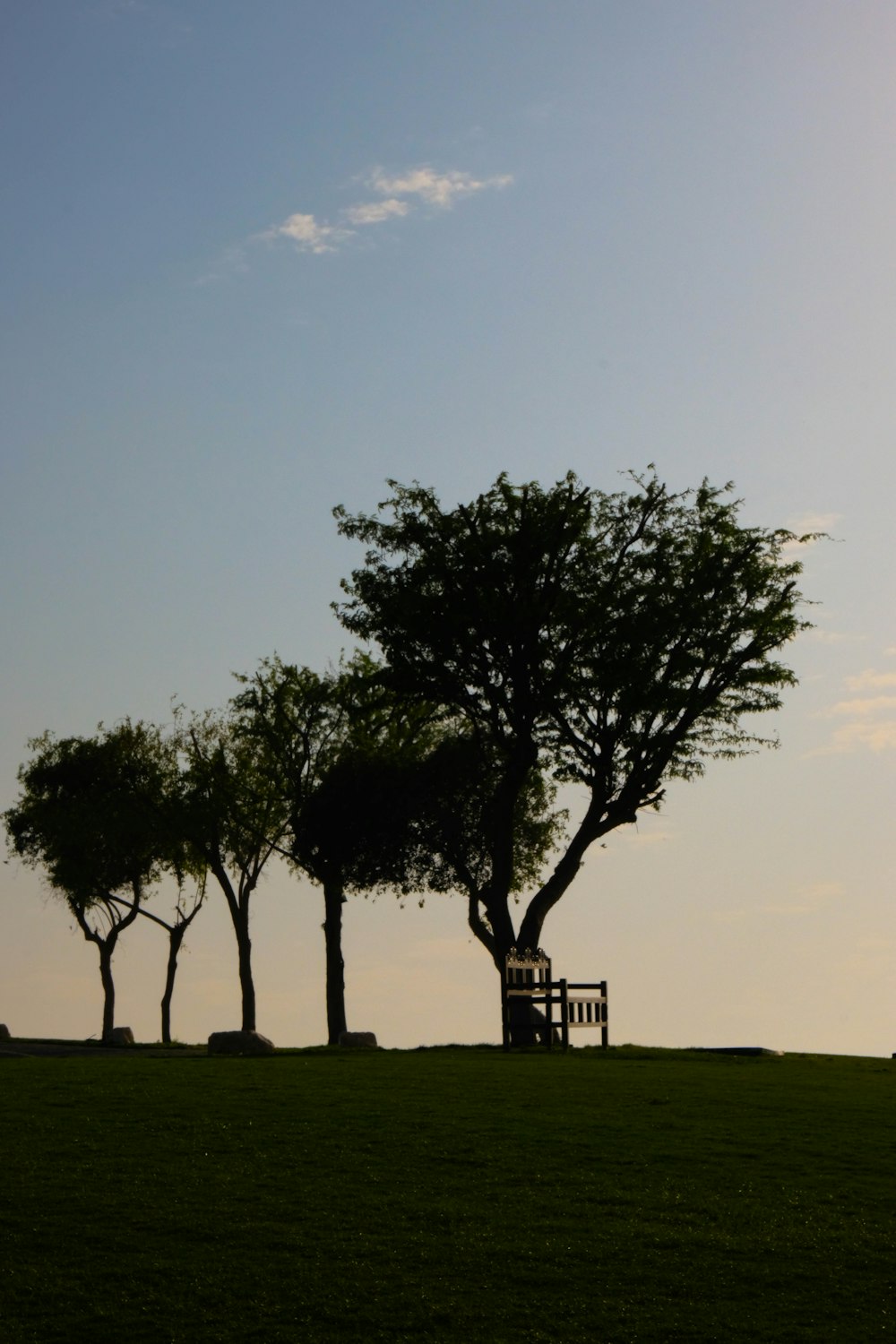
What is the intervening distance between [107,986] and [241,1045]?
3437 centimetres

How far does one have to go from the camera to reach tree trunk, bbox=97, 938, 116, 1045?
70.3 m

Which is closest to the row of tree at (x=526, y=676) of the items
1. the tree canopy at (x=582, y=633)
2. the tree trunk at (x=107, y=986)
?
the tree canopy at (x=582, y=633)

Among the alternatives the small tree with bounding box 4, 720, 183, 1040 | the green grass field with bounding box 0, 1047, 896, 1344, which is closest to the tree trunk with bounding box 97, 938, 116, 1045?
the small tree with bounding box 4, 720, 183, 1040

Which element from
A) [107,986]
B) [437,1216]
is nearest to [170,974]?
[107,986]

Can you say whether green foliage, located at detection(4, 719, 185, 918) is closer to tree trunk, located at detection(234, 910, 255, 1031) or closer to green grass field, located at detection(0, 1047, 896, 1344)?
tree trunk, located at detection(234, 910, 255, 1031)

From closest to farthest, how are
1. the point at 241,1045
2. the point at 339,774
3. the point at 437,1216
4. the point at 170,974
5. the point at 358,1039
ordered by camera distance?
1. the point at 437,1216
2. the point at 241,1045
3. the point at 358,1039
4. the point at 339,774
5. the point at 170,974

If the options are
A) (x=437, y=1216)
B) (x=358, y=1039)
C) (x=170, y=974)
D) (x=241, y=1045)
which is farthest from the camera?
(x=170, y=974)

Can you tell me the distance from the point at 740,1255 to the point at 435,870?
41583mm

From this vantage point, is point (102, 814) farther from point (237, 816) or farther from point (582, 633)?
point (582, 633)

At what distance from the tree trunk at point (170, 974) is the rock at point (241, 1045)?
2881 centimetres

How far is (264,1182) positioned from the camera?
55.2ft

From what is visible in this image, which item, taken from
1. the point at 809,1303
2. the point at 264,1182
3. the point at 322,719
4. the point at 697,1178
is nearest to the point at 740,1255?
the point at 809,1303

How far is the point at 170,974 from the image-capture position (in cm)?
6919

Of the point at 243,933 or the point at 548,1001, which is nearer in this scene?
the point at 548,1001
